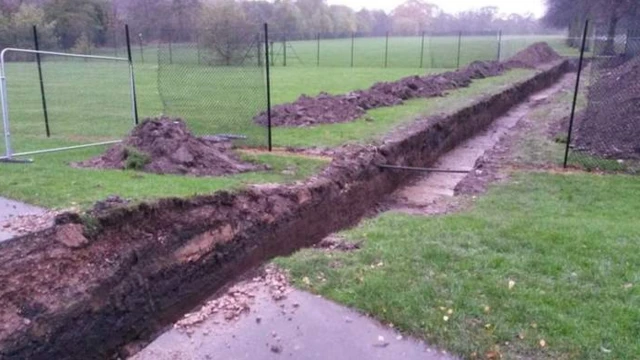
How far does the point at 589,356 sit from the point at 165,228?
14.4 feet

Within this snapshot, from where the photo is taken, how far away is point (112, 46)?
36.0m

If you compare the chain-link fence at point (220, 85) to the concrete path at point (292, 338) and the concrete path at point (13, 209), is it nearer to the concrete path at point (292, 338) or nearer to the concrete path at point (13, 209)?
the concrete path at point (13, 209)

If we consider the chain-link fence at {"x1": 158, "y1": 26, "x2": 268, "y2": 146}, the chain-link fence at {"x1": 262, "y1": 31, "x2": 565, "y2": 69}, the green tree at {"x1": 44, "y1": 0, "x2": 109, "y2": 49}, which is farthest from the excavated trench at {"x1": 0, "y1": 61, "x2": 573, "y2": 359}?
the green tree at {"x1": 44, "y1": 0, "x2": 109, "y2": 49}

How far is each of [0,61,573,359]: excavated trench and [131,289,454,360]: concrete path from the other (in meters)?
0.68

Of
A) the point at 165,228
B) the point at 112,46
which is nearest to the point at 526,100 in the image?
the point at 165,228

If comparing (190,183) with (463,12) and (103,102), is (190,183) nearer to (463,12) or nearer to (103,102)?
(103,102)

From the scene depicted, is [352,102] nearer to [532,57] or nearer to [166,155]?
[166,155]

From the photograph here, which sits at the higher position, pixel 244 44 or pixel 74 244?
pixel 244 44

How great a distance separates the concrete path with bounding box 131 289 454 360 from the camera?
4.37 meters

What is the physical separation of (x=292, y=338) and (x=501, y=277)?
2.17 metres

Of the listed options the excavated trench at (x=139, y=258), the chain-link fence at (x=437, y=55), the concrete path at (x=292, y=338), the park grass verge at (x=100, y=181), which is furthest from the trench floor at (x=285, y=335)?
the chain-link fence at (x=437, y=55)

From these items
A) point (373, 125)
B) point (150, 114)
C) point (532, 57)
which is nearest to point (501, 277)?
point (373, 125)

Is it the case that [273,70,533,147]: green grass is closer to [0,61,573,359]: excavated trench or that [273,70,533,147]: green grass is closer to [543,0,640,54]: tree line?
[0,61,573,359]: excavated trench

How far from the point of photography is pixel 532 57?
3481 centimetres
